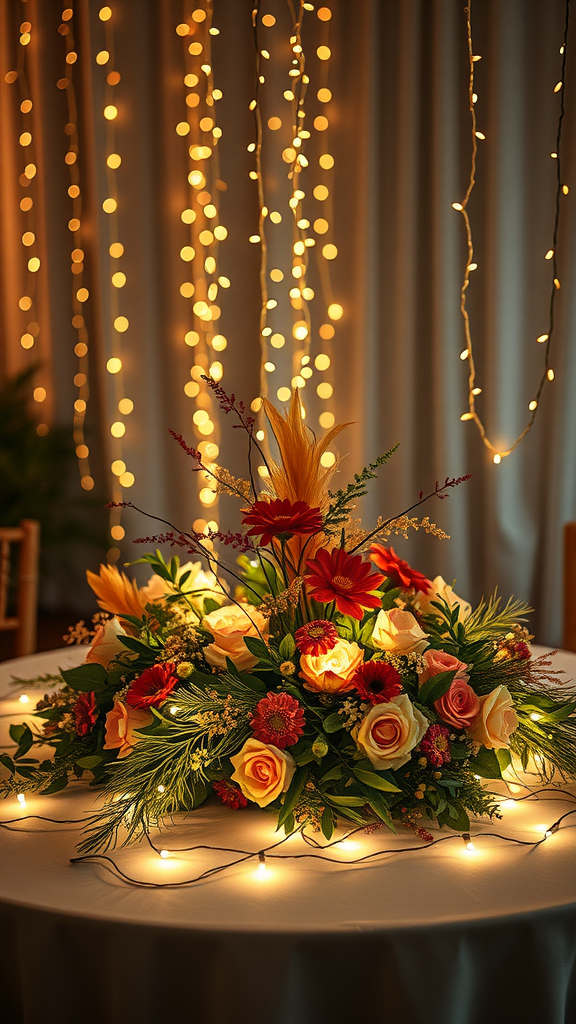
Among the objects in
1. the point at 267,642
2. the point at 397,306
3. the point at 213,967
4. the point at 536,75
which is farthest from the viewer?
the point at 397,306

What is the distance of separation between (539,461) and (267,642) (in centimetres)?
272

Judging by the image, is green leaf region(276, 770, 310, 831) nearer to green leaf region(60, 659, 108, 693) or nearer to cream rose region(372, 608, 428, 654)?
cream rose region(372, 608, 428, 654)

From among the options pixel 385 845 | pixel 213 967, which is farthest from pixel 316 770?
pixel 213 967

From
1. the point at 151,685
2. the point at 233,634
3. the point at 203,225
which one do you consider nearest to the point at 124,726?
the point at 151,685

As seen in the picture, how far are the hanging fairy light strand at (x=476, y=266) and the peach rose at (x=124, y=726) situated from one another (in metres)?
2.44

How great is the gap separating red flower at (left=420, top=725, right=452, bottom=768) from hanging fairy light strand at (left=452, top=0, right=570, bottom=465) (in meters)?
2.39

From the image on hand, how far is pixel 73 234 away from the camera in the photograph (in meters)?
4.16

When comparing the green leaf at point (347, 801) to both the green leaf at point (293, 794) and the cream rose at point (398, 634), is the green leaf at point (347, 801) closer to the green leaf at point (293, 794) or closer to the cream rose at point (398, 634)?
the green leaf at point (293, 794)

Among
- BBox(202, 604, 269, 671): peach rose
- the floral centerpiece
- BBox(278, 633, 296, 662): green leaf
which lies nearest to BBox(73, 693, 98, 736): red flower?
the floral centerpiece

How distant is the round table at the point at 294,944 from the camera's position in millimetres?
863

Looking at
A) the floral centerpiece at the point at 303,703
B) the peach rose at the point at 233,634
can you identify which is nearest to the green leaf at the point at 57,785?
the floral centerpiece at the point at 303,703

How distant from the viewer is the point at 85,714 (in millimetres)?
1229

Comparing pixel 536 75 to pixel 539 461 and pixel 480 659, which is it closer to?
pixel 539 461

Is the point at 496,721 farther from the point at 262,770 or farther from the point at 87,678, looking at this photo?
the point at 87,678
